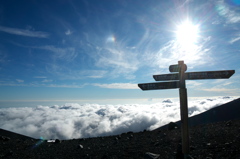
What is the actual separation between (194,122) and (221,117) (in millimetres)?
7809

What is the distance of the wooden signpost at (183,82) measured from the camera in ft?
21.5

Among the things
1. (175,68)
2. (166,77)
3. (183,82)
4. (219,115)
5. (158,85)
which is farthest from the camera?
(219,115)

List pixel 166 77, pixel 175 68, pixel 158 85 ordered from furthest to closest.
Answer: pixel 158 85, pixel 166 77, pixel 175 68

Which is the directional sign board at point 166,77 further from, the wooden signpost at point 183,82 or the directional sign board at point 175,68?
the directional sign board at point 175,68

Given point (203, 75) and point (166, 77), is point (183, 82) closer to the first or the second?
point (166, 77)

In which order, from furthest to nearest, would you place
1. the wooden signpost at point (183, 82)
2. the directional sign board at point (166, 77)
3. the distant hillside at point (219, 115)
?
the distant hillside at point (219, 115), the directional sign board at point (166, 77), the wooden signpost at point (183, 82)

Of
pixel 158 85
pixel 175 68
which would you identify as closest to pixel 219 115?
pixel 158 85

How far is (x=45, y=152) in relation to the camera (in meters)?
12.7

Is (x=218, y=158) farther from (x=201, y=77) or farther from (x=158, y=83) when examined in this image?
(x=158, y=83)

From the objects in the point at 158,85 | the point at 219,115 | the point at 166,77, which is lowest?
the point at 219,115

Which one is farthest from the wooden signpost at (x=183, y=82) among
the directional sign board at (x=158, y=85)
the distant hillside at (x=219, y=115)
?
the distant hillside at (x=219, y=115)

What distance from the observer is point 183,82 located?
6848 millimetres

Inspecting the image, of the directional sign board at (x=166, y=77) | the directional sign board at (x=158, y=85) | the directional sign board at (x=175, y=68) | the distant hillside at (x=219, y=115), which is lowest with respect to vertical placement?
the distant hillside at (x=219, y=115)

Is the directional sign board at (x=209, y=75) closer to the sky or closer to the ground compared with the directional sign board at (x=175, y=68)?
closer to the ground
